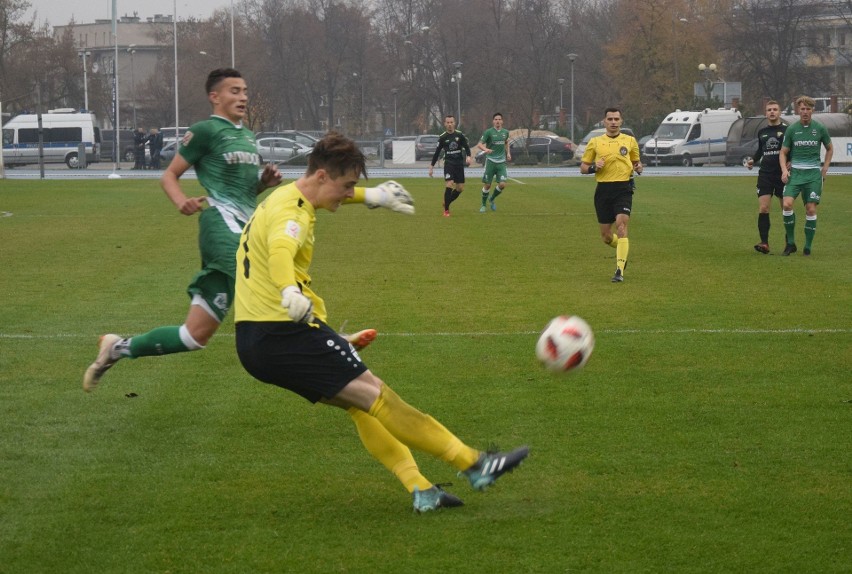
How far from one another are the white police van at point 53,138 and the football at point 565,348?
5419 centimetres

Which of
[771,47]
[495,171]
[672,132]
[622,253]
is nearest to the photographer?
[622,253]

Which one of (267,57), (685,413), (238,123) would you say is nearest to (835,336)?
(685,413)

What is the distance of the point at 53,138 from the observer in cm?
5766

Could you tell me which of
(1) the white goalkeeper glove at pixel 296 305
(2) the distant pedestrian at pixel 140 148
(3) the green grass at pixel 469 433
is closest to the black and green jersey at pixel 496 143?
(3) the green grass at pixel 469 433

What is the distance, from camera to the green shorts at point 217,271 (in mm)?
6770

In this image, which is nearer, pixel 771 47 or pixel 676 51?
pixel 676 51

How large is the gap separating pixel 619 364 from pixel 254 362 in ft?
14.0

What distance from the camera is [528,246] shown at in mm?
18516

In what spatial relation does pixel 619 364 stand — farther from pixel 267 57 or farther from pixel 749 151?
pixel 267 57

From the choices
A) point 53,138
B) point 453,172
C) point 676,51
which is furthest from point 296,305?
point 676,51

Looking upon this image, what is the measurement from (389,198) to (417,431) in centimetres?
115

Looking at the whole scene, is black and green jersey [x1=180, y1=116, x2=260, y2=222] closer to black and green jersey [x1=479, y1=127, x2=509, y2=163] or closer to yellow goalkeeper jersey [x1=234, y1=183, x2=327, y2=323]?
yellow goalkeeper jersey [x1=234, y1=183, x2=327, y2=323]

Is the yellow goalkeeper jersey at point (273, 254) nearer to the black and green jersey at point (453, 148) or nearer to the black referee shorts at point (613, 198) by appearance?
the black referee shorts at point (613, 198)

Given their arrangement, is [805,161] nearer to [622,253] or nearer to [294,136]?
[622,253]
